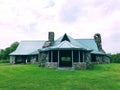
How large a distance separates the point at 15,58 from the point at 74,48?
67.3ft

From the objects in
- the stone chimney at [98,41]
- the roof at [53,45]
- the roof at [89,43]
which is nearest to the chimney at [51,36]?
the roof at [53,45]

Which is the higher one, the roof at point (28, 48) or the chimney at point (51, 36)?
the chimney at point (51, 36)

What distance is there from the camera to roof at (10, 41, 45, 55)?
60709 mm

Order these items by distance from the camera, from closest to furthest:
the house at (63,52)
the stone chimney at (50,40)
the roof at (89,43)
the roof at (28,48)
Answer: the house at (63,52) < the stone chimney at (50,40) < the roof at (89,43) < the roof at (28,48)

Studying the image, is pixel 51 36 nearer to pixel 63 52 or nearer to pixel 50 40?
pixel 50 40

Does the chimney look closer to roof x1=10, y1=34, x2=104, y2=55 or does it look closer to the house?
the house

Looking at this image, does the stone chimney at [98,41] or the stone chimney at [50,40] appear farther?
Answer: the stone chimney at [98,41]

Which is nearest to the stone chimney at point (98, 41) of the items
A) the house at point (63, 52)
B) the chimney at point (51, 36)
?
→ the house at point (63, 52)

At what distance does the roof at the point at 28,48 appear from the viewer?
199ft

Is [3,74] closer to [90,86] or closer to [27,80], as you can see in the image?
[27,80]

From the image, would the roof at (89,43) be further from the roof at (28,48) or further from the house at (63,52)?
the roof at (28,48)

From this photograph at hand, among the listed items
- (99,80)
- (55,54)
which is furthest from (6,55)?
(99,80)

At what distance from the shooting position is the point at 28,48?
2450 inches

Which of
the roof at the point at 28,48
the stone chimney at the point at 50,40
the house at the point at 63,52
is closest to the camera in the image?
A: the house at the point at 63,52
